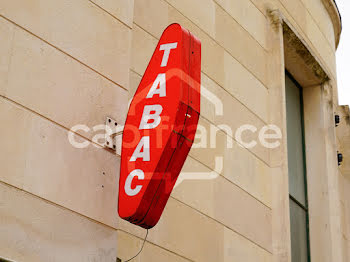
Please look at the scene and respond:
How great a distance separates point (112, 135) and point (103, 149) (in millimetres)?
170

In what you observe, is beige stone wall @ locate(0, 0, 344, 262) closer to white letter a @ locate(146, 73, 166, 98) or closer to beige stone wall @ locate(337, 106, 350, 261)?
white letter a @ locate(146, 73, 166, 98)

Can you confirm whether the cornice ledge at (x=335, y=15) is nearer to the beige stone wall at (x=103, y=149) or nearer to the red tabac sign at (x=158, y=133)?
the beige stone wall at (x=103, y=149)

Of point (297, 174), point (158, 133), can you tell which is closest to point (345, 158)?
point (297, 174)

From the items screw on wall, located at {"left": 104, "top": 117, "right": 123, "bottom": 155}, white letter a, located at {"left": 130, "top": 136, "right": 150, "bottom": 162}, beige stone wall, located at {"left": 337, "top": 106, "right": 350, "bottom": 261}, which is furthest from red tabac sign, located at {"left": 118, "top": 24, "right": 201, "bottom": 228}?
beige stone wall, located at {"left": 337, "top": 106, "right": 350, "bottom": 261}

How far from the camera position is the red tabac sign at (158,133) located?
642 cm

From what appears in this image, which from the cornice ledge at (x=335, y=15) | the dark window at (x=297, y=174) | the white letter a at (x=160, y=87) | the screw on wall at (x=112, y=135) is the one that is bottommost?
the screw on wall at (x=112, y=135)

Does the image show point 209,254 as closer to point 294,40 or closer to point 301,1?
point 294,40

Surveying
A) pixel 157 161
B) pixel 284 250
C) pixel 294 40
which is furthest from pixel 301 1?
pixel 157 161

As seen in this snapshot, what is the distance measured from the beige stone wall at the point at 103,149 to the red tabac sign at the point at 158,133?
41 cm

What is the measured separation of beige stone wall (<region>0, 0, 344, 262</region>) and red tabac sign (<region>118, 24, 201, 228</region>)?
41 centimetres

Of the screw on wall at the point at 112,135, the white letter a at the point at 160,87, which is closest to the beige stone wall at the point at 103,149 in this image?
the screw on wall at the point at 112,135

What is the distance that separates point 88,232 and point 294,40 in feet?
23.8

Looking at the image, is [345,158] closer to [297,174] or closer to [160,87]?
[297,174]

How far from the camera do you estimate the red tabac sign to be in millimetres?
6418
